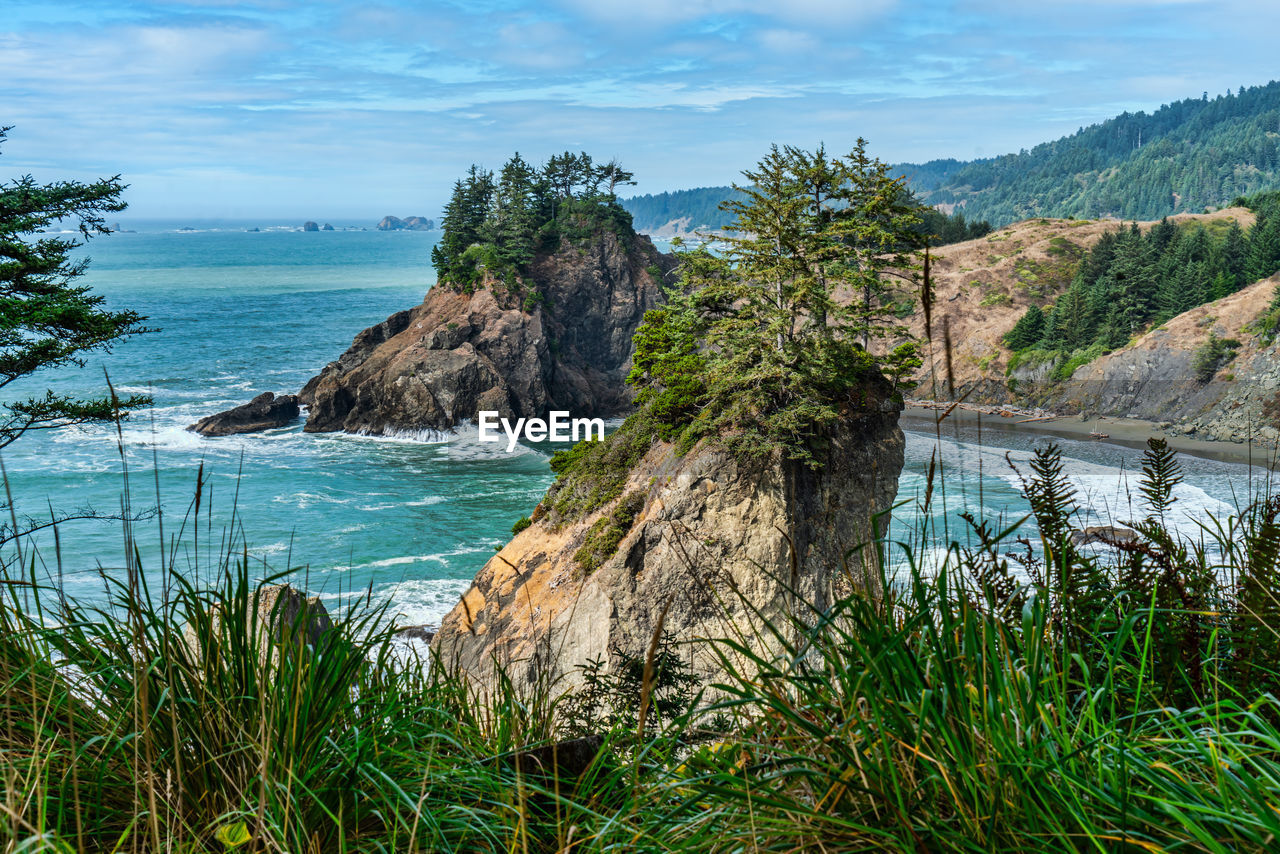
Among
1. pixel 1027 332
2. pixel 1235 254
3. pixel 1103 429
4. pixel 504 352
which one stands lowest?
pixel 1103 429

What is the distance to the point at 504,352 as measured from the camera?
5812 cm

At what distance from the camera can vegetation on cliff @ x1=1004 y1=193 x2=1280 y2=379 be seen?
61.2m

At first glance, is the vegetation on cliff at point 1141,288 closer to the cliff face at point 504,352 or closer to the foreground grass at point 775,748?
the cliff face at point 504,352

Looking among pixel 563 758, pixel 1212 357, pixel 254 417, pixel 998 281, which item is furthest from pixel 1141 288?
pixel 563 758

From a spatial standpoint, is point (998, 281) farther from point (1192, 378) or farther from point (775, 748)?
point (775, 748)

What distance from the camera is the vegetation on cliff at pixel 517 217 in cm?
6366

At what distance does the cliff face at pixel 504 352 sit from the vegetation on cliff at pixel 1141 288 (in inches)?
1266

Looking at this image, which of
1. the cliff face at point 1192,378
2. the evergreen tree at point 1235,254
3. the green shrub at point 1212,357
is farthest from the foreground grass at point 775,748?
the evergreen tree at point 1235,254

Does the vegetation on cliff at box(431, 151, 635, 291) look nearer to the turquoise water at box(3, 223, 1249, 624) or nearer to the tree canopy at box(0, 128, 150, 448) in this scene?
the turquoise water at box(3, 223, 1249, 624)

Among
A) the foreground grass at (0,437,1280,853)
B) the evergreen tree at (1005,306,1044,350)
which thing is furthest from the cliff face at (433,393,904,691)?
the evergreen tree at (1005,306,1044,350)

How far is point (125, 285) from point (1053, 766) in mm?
158598

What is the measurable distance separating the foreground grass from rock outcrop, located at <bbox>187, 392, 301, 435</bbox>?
55368 millimetres

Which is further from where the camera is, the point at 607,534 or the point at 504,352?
the point at 504,352

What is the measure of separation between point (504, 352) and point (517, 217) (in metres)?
13.9
